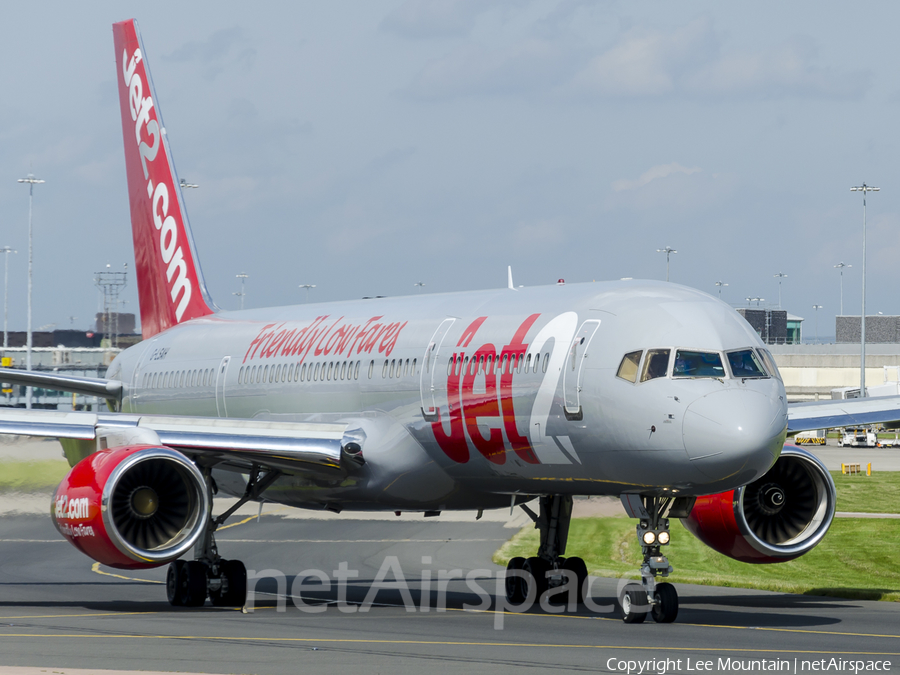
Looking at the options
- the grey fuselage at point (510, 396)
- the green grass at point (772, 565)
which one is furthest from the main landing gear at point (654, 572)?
the green grass at point (772, 565)

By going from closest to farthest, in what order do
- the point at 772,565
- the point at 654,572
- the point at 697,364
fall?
the point at 697,364, the point at 654,572, the point at 772,565

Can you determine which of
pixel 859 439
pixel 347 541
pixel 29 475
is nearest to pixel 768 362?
pixel 347 541

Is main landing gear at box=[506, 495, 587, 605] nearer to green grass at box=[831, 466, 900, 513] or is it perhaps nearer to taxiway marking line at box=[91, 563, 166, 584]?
taxiway marking line at box=[91, 563, 166, 584]

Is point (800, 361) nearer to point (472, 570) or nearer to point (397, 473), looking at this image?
point (472, 570)

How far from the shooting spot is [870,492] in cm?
5722

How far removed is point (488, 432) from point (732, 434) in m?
4.63

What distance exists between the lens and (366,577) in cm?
3092

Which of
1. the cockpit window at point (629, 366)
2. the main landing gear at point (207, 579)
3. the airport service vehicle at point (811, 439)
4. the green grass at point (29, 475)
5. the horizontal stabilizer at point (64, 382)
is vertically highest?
the cockpit window at point (629, 366)

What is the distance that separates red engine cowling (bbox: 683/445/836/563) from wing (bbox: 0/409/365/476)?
20.1 feet

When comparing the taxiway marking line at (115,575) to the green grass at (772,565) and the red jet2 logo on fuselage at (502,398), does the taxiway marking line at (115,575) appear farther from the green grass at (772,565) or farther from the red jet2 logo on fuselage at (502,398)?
the red jet2 logo on fuselage at (502,398)

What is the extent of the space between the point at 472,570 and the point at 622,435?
14.2 m

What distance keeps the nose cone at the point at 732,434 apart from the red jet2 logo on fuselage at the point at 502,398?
2367mm

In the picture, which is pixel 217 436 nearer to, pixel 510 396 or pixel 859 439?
pixel 510 396

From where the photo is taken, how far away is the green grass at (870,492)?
50.2 meters
